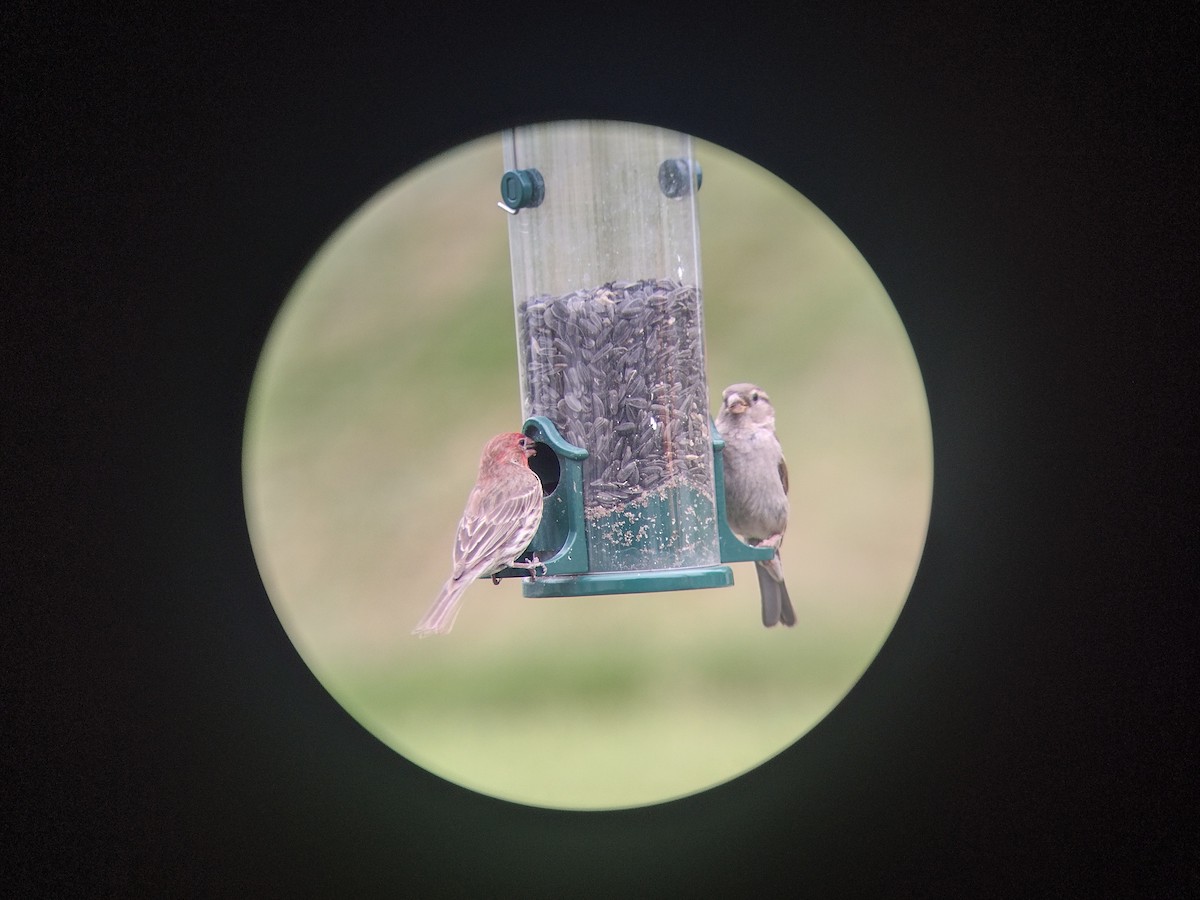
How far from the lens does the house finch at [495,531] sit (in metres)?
2.66

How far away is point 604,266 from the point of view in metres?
2.75

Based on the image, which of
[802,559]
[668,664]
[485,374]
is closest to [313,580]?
[485,374]

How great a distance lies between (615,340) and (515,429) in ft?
10.4

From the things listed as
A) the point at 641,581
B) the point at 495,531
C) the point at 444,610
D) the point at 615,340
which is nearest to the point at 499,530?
the point at 495,531

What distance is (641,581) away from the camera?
2586mm

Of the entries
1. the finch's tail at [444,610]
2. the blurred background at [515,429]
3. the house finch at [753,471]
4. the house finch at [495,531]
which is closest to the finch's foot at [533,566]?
the house finch at [495,531]

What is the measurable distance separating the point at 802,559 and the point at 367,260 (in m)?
2.61

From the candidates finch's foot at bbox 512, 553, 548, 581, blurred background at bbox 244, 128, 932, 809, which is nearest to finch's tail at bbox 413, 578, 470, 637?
finch's foot at bbox 512, 553, 548, 581

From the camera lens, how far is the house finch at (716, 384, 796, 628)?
341 centimetres

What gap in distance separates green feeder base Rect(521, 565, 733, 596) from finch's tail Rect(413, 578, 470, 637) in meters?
0.20

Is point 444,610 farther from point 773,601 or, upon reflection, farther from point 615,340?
point 773,601

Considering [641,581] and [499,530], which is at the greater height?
[499,530]

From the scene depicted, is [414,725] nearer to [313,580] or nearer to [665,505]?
[313,580]

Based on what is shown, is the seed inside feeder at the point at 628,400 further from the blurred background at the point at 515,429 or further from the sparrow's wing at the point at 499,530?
the blurred background at the point at 515,429
